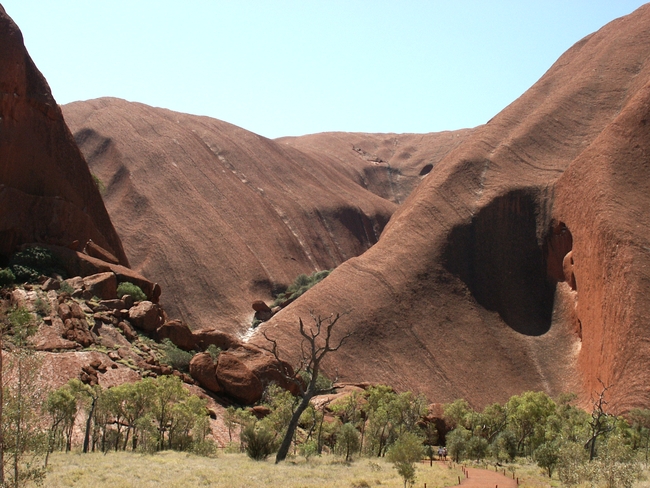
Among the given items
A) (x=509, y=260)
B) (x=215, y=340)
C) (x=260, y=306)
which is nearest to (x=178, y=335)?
(x=215, y=340)

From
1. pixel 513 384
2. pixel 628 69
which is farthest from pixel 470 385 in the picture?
pixel 628 69

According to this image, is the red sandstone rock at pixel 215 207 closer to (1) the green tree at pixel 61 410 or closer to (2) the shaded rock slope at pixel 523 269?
(2) the shaded rock slope at pixel 523 269

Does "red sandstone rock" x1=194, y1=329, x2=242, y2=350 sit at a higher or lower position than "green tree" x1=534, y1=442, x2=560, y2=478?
higher

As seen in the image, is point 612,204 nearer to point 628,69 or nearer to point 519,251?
point 519,251

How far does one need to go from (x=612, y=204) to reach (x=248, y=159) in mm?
51160

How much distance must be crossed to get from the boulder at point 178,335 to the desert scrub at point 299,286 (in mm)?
25931

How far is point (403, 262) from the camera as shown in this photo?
181 ft

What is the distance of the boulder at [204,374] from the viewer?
34531 millimetres

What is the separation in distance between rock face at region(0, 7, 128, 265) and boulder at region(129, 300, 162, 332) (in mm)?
6668

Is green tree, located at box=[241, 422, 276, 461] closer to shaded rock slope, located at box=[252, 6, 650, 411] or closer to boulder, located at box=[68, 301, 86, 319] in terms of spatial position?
boulder, located at box=[68, 301, 86, 319]

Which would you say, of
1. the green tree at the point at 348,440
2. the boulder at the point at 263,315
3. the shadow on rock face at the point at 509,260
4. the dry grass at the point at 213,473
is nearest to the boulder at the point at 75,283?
the dry grass at the point at 213,473

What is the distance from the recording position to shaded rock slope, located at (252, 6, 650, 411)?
46250mm

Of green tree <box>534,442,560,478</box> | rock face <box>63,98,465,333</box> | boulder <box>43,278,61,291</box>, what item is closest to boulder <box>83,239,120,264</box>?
boulder <box>43,278,61,291</box>

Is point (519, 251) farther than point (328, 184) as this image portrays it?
No
